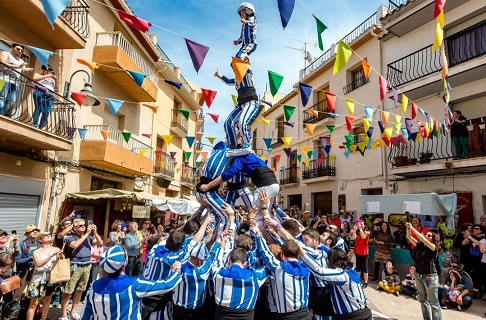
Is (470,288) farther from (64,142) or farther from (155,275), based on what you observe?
(64,142)

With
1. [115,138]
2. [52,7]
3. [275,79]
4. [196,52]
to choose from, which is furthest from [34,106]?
[275,79]

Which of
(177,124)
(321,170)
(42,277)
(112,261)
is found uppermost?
Result: (177,124)

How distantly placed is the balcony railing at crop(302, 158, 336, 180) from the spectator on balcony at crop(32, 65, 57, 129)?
12.7 meters

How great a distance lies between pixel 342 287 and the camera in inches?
141

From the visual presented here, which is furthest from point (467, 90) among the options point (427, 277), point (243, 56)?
point (243, 56)

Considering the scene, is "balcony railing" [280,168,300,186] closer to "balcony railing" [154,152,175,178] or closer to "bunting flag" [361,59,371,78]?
"balcony railing" [154,152,175,178]

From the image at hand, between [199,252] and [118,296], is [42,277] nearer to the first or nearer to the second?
[118,296]

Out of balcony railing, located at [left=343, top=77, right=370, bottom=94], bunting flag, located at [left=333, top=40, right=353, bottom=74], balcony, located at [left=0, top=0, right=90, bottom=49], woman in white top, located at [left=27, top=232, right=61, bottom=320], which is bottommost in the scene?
woman in white top, located at [left=27, top=232, right=61, bottom=320]

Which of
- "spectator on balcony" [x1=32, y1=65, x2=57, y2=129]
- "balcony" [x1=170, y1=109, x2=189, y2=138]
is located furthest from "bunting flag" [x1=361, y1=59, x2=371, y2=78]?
"balcony" [x1=170, y1=109, x2=189, y2=138]

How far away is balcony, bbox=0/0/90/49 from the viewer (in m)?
7.74

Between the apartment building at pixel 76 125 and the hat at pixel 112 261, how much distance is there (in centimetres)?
362

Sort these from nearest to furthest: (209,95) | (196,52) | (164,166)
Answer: (196,52)
(209,95)
(164,166)

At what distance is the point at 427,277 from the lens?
A: 225 inches

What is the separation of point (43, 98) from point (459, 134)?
477 inches
